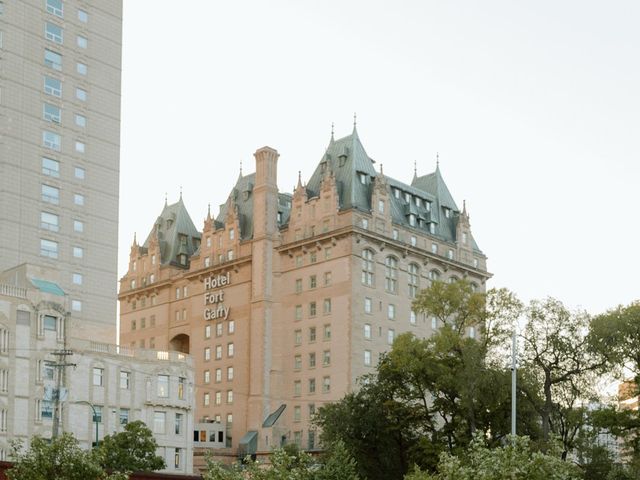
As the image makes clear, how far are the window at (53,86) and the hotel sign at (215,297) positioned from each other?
3906 cm

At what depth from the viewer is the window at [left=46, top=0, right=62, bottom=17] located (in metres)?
125

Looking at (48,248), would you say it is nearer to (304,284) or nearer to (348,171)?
(304,284)

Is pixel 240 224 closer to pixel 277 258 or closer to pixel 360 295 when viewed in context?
pixel 277 258

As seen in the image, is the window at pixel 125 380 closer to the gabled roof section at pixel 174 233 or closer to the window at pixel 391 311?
the window at pixel 391 311

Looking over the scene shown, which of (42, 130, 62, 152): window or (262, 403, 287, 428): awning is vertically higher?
(42, 130, 62, 152): window

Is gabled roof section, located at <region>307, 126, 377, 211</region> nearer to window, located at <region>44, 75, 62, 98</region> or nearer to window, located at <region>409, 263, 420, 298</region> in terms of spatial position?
window, located at <region>409, 263, 420, 298</region>

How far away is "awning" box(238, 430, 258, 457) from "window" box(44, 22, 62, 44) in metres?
52.0

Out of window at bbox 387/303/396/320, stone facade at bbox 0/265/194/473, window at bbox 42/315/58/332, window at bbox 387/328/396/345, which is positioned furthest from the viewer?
window at bbox 387/303/396/320

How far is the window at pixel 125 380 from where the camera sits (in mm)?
111062

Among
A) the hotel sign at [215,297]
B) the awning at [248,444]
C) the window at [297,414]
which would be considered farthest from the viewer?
the hotel sign at [215,297]

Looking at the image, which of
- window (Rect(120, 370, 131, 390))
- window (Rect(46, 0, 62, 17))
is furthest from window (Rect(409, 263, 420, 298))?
window (Rect(46, 0, 62, 17))

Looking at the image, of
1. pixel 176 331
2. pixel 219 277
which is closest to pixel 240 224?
pixel 219 277

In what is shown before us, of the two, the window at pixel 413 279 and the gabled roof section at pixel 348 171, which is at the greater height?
the gabled roof section at pixel 348 171

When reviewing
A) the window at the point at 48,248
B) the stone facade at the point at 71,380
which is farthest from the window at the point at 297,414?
the window at the point at 48,248
